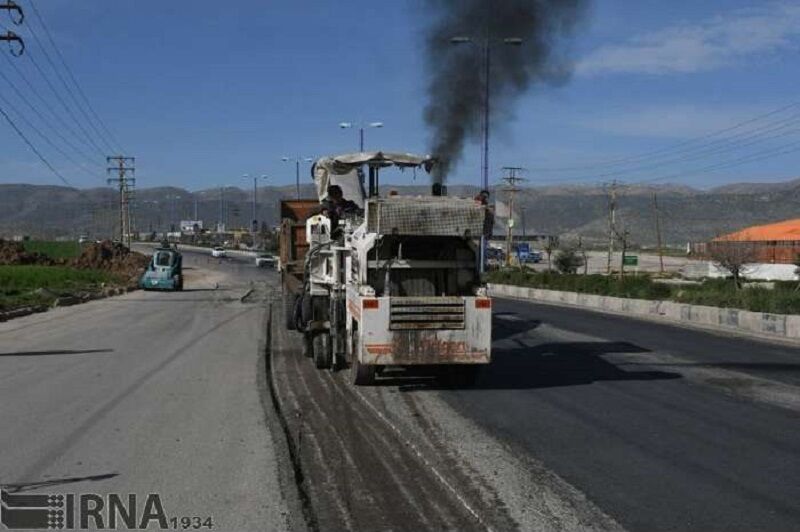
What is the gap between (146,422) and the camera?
395 inches

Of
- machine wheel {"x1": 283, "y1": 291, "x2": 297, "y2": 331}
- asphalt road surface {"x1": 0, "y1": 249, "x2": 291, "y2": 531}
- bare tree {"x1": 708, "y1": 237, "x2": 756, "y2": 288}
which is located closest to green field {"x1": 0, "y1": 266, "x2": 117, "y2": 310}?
machine wheel {"x1": 283, "y1": 291, "x2": 297, "y2": 331}

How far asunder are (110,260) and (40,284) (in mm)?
29071

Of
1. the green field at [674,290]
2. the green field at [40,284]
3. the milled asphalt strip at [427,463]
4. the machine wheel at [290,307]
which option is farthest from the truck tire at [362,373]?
the green field at [40,284]

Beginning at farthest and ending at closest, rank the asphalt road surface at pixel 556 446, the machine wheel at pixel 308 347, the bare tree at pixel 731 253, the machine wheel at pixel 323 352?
the bare tree at pixel 731 253, the machine wheel at pixel 308 347, the machine wheel at pixel 323 352, the asphalt road surface at pixel 556 446

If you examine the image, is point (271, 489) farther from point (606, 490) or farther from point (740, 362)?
point (740, 362)

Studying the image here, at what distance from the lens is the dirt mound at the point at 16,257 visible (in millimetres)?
66375

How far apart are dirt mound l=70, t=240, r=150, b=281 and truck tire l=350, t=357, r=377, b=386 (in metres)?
55.3

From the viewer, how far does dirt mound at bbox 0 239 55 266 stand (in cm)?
6638

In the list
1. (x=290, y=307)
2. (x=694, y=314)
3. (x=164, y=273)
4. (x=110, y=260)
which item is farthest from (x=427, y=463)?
(x=110, y=260)

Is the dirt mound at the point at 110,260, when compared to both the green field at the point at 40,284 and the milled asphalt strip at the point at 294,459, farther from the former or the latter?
the milled asphalt strip at the point at 294,459

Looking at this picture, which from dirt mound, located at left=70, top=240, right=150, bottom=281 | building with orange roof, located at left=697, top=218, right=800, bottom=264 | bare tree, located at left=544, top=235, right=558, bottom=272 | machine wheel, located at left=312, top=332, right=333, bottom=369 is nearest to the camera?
machine wheel, located at left=312, top=332, right=333, bottom=369

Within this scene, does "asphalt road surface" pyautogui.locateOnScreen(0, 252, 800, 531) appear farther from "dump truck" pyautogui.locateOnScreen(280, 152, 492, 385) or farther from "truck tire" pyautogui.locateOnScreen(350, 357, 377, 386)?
"dump truck" pyautogui.locateOnScreen(280, 152, 492, 385)

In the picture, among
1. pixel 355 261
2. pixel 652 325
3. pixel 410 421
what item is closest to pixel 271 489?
pixel 410 421

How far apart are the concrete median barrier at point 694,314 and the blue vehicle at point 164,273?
1890 cm
